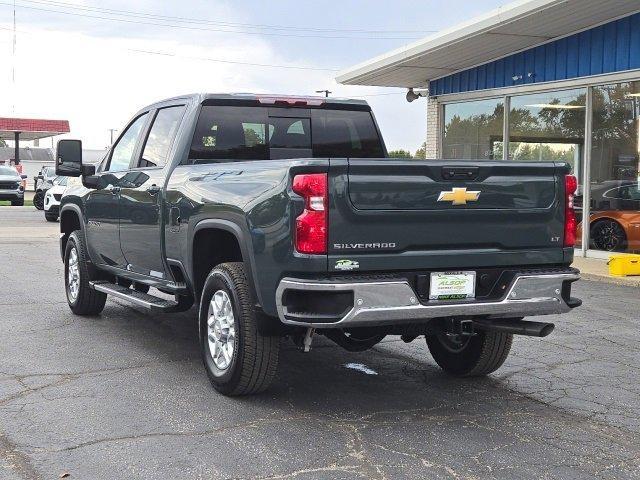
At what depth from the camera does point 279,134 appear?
22.3 feet

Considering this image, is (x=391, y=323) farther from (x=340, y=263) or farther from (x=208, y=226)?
(x=208, y=226)

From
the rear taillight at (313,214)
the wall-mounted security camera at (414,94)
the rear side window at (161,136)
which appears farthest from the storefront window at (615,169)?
the rear taillight at (313,214)

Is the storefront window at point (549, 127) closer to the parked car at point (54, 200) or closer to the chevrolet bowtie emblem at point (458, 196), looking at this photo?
the chevrolet bowtie emblem at point (458, 196)

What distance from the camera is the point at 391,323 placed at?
487 centimetres

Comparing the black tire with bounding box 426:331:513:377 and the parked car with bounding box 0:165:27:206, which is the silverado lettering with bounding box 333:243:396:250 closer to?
the black tire with bounding box 426:331:513:377

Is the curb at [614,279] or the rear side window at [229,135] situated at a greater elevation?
the rear side window at [229,135]

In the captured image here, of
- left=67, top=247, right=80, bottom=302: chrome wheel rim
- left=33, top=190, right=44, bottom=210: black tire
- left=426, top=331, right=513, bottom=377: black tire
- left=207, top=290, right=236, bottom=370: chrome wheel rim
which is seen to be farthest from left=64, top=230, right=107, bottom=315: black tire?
left=33, top=190, right=44, bottom=210: black tire

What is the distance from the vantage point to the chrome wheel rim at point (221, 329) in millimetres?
5410

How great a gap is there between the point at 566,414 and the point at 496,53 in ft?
38.0

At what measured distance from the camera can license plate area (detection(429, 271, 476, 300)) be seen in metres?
4.89

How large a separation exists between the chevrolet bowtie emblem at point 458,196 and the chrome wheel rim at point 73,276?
4568mm

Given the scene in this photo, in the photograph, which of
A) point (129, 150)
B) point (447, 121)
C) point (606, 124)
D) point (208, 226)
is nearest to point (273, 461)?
point (208, 226)

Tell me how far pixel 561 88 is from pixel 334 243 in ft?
36.8

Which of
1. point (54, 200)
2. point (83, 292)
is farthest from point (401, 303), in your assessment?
point (54, 200)
